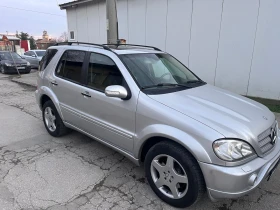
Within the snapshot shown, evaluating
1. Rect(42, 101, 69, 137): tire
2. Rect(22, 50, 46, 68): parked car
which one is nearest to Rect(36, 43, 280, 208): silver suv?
Rect(42, 101, 69, 137): tire

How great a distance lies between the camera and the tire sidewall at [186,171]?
89.5 inches

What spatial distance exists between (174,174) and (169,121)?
0.57 metres

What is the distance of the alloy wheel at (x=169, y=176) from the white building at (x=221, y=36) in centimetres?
521

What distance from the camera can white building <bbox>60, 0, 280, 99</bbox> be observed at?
6.23 m

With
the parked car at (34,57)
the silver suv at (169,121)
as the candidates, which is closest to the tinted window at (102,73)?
the silver suv at (169,121)

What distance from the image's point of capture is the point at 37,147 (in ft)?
13.2

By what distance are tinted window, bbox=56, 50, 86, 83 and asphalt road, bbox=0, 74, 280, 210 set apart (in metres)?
1.24

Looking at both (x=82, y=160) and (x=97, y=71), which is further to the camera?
(x=82, y=160)

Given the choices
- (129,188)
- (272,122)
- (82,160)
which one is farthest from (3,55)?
(272,122)

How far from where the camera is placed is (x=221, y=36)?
6887 millimetres

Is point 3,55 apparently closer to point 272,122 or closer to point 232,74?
point 232,74

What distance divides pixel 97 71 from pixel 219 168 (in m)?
2.10

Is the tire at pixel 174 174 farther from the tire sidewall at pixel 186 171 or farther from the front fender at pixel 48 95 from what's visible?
the front fender at pixel 48 95

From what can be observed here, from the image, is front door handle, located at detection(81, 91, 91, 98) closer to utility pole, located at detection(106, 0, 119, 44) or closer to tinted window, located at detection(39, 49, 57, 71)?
tinted window, located at detection(39, 49, 57, 71)
